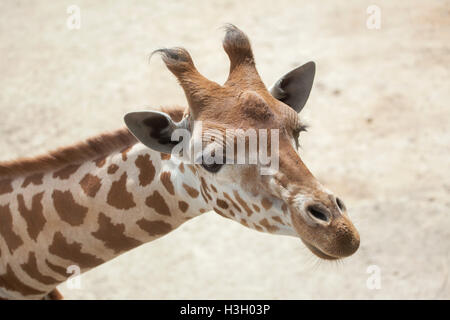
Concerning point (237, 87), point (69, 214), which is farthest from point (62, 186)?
point (237, 87)

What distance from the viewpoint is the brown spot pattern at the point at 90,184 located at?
4.93 metres

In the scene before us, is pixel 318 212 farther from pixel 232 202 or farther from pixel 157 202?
pixel 157 202

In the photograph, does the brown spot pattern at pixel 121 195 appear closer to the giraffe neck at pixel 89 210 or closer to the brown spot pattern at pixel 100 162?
the giraffe neck at pixel 89 210

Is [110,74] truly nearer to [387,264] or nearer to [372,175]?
[372,175]

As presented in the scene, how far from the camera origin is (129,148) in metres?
4.98

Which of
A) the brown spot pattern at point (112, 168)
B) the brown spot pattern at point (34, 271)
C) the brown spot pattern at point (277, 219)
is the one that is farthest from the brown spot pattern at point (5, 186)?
the brown spot pattern at point (277, 219)

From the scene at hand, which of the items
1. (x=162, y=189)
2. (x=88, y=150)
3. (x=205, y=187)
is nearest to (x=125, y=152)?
(x=88, y=150)

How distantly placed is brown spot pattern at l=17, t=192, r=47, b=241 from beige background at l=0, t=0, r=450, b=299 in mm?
3027

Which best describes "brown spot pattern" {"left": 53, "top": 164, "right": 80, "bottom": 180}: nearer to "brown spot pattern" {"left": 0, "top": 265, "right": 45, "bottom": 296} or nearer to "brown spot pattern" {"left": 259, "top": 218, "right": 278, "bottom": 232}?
"brown spot pattern" {"left": 0, "top": 265, "right": 45, "bottom": 296}

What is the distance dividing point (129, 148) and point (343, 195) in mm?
5055

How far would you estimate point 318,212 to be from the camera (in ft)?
13.1

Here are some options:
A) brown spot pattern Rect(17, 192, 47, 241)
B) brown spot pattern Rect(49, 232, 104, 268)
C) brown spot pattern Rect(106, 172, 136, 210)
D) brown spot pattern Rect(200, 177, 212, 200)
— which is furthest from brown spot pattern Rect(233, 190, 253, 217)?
brown spot pattern Rect(17, 192, 47, 241)

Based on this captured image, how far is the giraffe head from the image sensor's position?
13.1 ft

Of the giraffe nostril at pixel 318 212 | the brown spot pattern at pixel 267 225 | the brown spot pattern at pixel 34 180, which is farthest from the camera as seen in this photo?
the brown spot pattern at pixel 34 180
